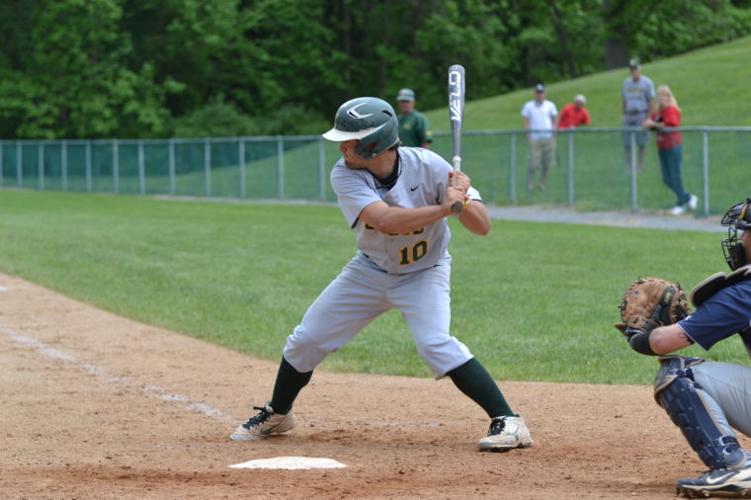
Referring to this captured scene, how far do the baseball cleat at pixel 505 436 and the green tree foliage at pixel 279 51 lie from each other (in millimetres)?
40052

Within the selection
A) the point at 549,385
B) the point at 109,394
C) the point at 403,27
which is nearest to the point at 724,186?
the point at 549,385

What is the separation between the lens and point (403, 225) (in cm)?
602

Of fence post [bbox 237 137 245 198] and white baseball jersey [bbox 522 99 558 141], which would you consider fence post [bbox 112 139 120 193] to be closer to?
fence post [bbox 237 137 245 198]

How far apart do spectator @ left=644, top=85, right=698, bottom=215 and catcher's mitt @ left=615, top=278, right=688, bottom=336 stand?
14.6 meters

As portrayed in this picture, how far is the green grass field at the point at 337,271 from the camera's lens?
9859 mm

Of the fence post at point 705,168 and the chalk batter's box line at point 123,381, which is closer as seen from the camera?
the chalk batter's box line at point 123,381

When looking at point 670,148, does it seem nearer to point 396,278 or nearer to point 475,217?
point 396,278

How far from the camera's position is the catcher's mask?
16.7ft

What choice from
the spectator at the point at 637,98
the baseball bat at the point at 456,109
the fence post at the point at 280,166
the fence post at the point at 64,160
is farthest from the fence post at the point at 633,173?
the fence post at the point at 64,160

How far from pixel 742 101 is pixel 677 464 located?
83.2ft

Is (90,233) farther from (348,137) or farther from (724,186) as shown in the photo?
(348,137)

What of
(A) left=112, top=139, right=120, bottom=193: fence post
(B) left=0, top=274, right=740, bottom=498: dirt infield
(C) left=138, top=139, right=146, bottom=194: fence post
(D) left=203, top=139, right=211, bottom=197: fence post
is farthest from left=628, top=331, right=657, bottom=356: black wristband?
(A) left=112, top=139, right=120, bottom=193: fence post

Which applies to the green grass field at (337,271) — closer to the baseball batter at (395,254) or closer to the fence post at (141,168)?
the baseball batter at (395,254)

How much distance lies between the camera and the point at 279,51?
180 ft
